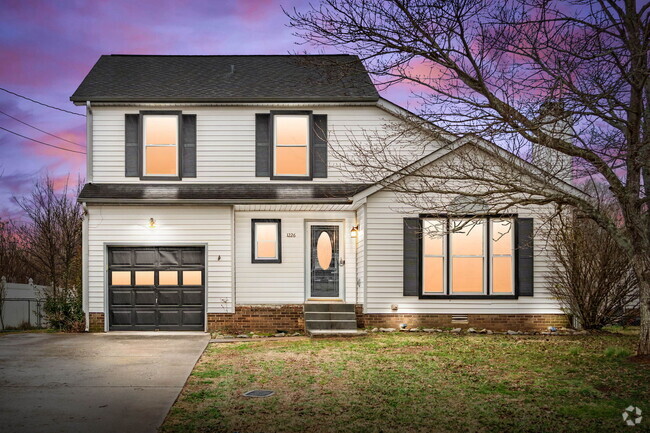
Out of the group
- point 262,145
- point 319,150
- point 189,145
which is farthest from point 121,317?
point 319,150

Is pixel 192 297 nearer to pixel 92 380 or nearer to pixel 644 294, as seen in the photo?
pixel 92 380

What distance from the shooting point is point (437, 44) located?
981 centimetres

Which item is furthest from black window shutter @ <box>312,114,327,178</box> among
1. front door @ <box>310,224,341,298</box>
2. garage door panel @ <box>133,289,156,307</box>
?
garage door panel @ <box>133,289,156,307</box>

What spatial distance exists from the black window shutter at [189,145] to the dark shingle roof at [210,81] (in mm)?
592

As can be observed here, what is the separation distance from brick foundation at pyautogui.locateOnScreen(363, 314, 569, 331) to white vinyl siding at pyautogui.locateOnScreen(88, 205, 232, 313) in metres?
3.93

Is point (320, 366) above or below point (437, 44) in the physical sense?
below

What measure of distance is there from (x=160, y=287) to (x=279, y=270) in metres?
3.18

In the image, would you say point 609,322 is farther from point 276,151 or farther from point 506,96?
point 276,151

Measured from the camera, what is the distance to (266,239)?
16.7 metres

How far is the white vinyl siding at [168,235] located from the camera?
1623cm

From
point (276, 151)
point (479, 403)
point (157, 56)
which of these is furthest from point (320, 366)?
point (157, 56)

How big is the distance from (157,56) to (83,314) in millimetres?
8303

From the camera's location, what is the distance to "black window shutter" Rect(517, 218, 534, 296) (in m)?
15.8

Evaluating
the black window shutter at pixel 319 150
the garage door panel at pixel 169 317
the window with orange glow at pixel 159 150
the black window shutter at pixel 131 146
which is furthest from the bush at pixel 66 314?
the black window shutter at pixel 319 150
